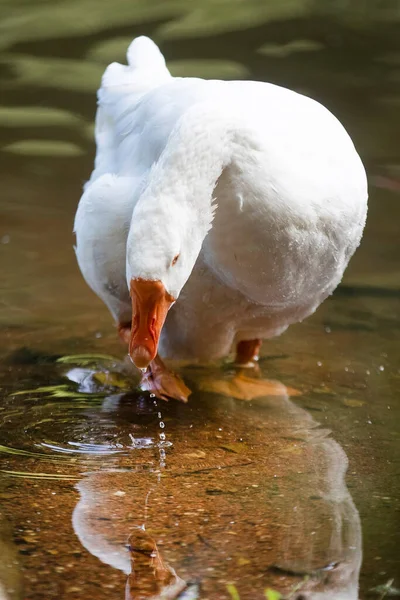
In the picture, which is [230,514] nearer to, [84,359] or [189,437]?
[189,437]

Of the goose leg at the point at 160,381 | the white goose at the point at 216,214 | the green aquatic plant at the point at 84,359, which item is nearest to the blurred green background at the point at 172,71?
the green aquatic plant at the point at 84,359

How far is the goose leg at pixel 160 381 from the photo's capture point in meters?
4.88

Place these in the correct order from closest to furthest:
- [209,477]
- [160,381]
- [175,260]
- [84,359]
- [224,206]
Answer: [175,260] < [224,206] < [209,477] < [160,381] < [84,359]

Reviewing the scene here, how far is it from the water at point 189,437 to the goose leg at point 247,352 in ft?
0.31

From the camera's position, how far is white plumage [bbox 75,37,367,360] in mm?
3502

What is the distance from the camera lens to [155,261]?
10.8ft

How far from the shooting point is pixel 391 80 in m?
10.0


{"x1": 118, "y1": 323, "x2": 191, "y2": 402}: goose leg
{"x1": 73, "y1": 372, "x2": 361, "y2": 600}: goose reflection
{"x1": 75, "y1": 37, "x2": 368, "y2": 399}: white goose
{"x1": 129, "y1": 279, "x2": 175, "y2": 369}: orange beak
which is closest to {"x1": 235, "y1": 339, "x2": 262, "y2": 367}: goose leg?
{"x1": 75, "y1": 37, "x2": 368, "y2": 399}: white goose

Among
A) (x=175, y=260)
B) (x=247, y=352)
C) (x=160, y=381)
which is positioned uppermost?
(x=175, y=260)

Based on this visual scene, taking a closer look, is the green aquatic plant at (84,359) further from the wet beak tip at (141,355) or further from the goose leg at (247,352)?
the wet beak tip at (141,355)

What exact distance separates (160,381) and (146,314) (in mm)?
1444

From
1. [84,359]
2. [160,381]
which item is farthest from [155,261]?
[84,359]

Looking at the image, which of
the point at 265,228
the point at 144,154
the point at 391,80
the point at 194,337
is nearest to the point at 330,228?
the point at 265,228

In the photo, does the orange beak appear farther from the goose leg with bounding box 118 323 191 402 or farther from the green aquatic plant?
the green aquatic plant
